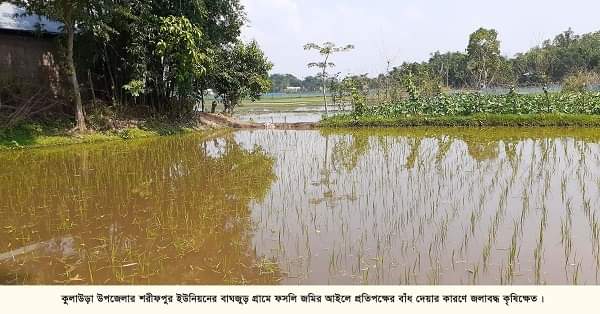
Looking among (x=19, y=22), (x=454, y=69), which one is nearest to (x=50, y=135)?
(x=19, y=22)

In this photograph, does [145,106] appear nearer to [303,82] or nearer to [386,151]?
Result: [386,151]

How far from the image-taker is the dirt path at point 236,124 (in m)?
20.7

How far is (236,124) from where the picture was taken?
75.3 feet

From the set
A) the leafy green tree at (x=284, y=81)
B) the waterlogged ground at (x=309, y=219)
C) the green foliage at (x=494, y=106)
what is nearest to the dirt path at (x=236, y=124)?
Result: the green foliage at (x=494, y=106)

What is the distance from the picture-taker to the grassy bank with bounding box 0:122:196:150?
14.0 meters

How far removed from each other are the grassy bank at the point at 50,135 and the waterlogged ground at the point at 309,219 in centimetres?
348

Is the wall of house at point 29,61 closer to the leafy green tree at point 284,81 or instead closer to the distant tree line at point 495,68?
the distant tree line at point 495,68

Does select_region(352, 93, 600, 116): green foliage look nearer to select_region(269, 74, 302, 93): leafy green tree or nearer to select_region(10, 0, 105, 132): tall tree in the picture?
select_region(10, 0, 105, 132): tall tree

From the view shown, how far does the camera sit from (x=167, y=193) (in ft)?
24.5

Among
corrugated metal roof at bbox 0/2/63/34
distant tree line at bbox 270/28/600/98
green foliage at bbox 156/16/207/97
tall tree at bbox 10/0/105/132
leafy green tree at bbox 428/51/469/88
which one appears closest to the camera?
tall tree at bbox 10/0/105/132

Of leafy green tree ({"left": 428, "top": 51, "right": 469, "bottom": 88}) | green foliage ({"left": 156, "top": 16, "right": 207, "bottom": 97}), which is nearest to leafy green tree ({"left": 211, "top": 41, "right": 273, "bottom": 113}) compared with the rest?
green foliage ({"left": 156, "top": 16, "right": 207, "bottom": 97})

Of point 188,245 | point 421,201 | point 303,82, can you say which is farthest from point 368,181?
point 303,82

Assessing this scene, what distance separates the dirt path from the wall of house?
21.4 feet

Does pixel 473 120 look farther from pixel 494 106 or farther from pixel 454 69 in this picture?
pixel 454 69
